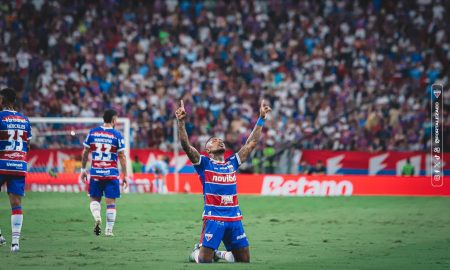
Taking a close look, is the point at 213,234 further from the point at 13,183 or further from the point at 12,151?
the point at 12,151

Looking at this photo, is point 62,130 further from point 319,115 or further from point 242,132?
point 319,115

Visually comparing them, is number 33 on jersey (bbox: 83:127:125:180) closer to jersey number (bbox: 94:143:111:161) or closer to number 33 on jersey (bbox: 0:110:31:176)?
jersey number (bbox: 94:143:111:161)

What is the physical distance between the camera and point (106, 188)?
1834cm

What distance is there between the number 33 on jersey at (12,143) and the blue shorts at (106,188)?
9.87ft

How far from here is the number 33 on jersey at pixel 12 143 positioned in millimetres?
15336

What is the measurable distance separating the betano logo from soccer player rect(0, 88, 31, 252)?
18185 millimetres

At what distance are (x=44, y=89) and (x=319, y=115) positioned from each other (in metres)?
12.5

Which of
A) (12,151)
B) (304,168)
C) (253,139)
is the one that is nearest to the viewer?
(253,139)

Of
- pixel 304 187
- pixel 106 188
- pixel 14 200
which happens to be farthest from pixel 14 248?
pixel 304 187

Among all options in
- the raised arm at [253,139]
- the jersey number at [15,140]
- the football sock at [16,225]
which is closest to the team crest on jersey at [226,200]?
the raised arm at [253,139]

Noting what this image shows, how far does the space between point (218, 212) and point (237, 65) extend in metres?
27.3

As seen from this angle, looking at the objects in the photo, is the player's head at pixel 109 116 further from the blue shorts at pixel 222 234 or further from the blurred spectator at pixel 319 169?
the blurred spectator at pixel 319 169

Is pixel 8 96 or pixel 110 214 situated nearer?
pixel 8 96

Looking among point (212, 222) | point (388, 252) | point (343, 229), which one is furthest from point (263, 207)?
point (212, 222)
